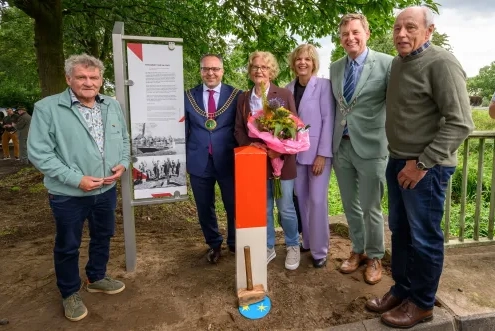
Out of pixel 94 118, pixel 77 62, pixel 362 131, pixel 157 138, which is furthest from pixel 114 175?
pixel 362 131

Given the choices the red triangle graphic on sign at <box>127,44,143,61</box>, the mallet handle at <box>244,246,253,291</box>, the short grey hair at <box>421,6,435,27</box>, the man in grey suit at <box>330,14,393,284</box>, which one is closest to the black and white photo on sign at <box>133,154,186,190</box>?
the red triangle graphic on sign at <box>127,44,143,61</box>

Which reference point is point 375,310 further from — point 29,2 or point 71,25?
point 71,25

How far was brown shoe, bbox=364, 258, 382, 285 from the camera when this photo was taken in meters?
3.33

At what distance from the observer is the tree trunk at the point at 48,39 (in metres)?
6.57

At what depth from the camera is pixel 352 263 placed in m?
3.59

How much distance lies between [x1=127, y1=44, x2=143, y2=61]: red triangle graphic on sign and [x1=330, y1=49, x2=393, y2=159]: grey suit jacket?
1.90 metres

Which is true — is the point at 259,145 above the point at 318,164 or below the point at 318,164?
above

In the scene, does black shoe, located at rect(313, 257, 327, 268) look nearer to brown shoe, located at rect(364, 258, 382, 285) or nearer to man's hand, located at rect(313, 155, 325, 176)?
brown shoe, located at rect(364, 258, 382, 285)

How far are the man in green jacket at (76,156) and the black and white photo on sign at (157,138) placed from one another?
0.32m

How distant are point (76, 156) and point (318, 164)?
2.06 m

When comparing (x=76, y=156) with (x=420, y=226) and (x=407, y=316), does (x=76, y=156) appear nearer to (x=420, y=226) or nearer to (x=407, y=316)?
(x=420, y=226)

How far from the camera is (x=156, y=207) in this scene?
6562mm

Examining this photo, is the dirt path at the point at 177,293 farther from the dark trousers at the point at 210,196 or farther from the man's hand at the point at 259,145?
the man's hand at the point at 259,145

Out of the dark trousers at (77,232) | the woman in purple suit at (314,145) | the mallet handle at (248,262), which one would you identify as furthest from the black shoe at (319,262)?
the dark trousers at (77,232)
